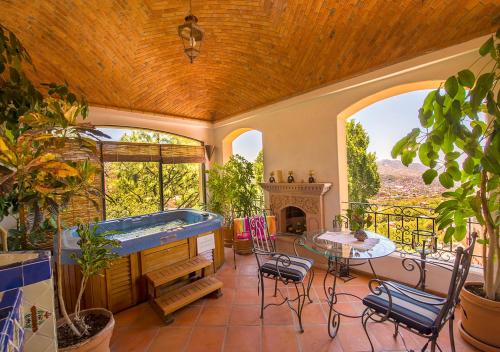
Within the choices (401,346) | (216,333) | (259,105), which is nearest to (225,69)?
(259,105)

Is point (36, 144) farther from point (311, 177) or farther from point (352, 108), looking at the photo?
point (352, 108)

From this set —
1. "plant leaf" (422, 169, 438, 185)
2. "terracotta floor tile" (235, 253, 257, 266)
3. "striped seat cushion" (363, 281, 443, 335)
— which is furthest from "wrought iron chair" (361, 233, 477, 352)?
"terracotta floor tile" (235, 253, 257, 266)

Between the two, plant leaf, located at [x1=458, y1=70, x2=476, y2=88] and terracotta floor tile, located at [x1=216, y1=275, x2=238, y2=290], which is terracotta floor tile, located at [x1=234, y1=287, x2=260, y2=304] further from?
plant leaf, located at [x1=458, y1=70, x2=476, y2=88]

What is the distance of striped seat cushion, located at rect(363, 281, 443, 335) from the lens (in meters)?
1.50

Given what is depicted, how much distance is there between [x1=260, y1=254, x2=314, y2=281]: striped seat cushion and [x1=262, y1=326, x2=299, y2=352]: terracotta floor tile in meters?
0.47

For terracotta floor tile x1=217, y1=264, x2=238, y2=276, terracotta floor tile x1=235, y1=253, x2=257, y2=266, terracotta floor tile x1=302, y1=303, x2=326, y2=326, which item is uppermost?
terracotta floor tile x1=235, y1=253, x2=257, y2=266

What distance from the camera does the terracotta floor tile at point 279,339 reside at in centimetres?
196

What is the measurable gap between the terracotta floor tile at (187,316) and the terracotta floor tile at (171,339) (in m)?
0.08

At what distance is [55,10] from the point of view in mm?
2643

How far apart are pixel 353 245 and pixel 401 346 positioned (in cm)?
86

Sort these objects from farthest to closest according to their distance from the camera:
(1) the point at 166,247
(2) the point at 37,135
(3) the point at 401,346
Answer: (1) the point at 166,247 → (3) the point at 401,346 → (2) the point at 37,135

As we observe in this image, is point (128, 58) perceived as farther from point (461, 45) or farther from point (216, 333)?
point (461, 45)

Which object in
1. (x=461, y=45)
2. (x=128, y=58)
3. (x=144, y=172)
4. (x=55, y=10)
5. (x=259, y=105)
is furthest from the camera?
(x=144, y=172)

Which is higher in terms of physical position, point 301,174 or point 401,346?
point 301,174
